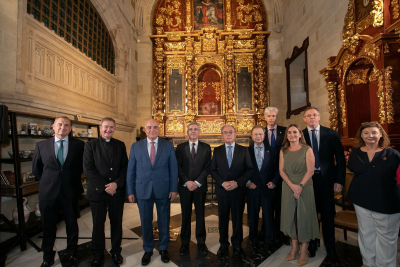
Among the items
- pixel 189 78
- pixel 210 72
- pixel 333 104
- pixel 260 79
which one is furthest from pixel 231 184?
pixel 210 72

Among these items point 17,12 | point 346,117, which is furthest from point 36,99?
point 346,117

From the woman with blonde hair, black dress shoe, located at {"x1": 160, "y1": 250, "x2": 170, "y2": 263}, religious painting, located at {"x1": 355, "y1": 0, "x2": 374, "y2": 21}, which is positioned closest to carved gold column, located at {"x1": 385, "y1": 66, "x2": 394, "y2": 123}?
religious painting, located at {"x1": 355, "y1": 0, "x2": 374, "y2": 21}

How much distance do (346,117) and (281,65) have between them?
4.64 meters

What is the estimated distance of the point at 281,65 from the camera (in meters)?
8.10

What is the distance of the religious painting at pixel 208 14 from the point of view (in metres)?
8.35

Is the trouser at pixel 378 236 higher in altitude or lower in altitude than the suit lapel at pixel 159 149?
lower

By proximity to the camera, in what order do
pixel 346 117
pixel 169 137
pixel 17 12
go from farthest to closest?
pixel 169 137 < pixel 346 117 < pixel 17 12

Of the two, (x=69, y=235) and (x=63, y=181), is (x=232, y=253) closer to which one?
(x=69, y=235)

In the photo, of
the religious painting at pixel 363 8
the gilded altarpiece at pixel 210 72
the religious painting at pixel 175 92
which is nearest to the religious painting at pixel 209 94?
the gilded altarpiece at pixel 210 72

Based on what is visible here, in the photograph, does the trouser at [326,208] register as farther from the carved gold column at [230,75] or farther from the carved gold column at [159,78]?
the carved gold column at [159,78]

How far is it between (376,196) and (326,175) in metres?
0.46

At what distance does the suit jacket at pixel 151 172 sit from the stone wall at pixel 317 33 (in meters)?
4.36

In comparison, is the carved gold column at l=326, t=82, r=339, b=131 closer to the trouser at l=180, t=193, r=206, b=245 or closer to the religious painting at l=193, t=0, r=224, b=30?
the trouser at l=180, t=193, r=206, b=245

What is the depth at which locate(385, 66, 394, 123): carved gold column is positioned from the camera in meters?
3.03
